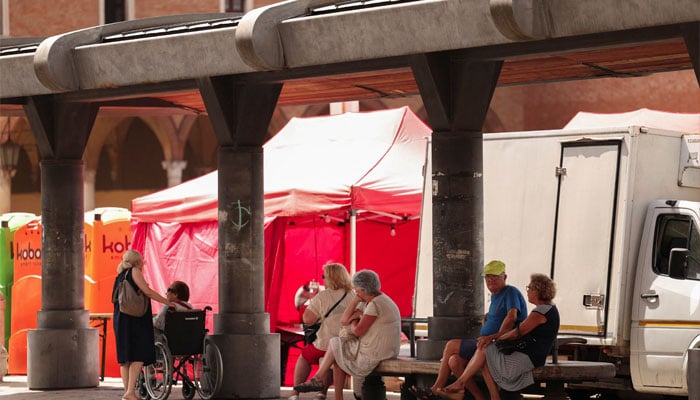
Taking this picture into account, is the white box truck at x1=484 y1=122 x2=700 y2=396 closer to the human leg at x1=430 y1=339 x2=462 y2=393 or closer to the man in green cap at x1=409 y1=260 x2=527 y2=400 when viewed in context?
the man in green cap at x1=409 y1=260 x2=527 y2=400

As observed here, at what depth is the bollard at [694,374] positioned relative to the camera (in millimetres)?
10789

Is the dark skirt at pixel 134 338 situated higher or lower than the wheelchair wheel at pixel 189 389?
higher

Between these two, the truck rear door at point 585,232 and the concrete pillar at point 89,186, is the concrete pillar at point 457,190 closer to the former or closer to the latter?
the truck rear door at point 585,232

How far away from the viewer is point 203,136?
1634 inches

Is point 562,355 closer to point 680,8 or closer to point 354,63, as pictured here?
point 354,63

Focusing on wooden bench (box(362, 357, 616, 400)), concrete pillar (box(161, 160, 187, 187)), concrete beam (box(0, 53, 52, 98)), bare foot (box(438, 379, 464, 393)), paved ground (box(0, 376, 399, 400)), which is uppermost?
concrete beam (box(0, 53, 52, 98))

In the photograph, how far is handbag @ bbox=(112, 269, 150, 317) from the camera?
50.5ft

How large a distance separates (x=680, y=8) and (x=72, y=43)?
278 inches

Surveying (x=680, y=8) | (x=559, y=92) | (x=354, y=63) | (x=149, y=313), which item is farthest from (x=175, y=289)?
(x=559, y=92)

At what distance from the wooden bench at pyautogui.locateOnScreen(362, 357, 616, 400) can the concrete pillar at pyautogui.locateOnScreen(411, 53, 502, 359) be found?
182mm

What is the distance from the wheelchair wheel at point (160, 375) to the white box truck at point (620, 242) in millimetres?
3418

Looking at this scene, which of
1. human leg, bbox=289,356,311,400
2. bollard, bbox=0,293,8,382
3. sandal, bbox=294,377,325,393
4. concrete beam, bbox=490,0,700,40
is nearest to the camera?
concrete beam, bbox=490,0,700,40

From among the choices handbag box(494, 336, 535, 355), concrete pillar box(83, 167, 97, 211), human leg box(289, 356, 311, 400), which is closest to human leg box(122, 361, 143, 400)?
human leg box(289, 356, 311, 400)

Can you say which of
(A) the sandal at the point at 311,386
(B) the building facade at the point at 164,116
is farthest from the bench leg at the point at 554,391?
(B) the building facade at the point at 164,116
